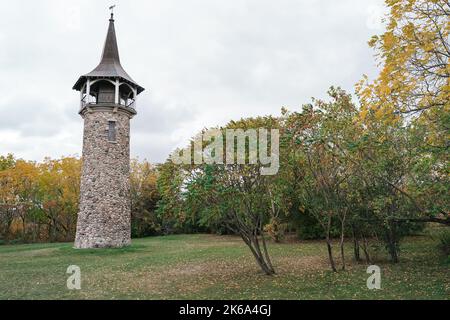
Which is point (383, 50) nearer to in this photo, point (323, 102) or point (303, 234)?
point (323, 102)

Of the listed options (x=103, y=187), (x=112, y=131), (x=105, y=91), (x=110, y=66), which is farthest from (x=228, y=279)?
(x=110, y=66)

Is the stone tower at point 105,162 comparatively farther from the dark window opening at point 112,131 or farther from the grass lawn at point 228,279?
the grass lawn at point 228,279

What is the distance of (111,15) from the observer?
84.6 ft

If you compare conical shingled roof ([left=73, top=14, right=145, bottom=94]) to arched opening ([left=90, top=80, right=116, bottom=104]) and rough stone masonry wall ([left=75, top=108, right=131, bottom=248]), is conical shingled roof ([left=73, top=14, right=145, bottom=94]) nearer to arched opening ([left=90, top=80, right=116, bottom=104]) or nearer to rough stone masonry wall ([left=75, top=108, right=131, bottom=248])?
arched opening ([left=90, top=80, right=116, bottom=104])

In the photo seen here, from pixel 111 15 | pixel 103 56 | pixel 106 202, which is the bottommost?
pixel 106 202

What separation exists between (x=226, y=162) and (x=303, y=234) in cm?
1657

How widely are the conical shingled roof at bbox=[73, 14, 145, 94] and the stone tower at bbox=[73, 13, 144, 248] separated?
0.06 metres

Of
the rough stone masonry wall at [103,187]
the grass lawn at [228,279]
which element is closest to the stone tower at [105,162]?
the rough stone masonry wall at [103,187]

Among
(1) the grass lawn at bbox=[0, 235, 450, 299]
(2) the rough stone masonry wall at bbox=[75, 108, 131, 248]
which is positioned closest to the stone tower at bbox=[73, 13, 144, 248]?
(2) the rough stone masonry wall at bbox=[75, 108, 131, 248]

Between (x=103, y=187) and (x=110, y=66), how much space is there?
27.7 ft

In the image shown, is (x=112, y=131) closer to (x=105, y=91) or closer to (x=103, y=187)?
(x=105, y=91)
